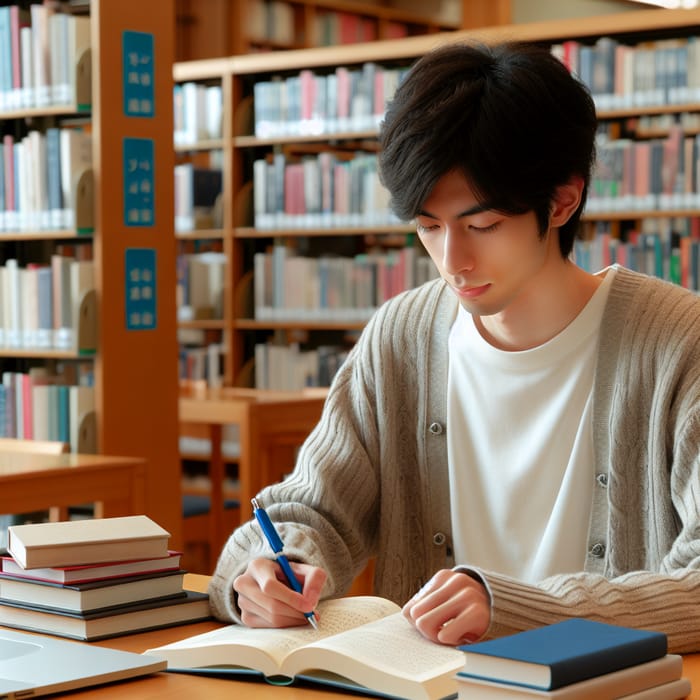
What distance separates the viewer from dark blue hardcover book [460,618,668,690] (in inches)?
38.4

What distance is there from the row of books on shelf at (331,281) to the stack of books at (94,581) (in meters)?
4.20

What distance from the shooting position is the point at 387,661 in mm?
1158

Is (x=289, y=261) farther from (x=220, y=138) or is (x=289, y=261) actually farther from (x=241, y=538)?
(x=241, y=538)

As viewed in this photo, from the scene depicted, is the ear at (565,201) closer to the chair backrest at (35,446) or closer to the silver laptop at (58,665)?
the silver laptop at (58,665)

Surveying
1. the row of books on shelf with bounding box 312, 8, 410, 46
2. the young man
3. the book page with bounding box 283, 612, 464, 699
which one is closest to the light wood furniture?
the young man

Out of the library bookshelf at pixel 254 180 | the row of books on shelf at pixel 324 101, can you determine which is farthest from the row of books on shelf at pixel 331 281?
the row of books on shelf at pixel 324 101

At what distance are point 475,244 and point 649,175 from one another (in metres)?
3.78

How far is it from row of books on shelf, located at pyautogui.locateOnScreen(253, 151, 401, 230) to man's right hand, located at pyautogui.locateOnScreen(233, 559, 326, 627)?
4.33 m

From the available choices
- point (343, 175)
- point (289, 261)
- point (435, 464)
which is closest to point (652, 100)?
point (343, 175)

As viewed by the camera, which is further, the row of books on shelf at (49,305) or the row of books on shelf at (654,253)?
the row of books on shelf at (654,253)

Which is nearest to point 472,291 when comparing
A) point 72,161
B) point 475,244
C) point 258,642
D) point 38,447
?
point 475,244

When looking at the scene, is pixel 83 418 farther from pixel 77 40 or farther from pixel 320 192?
pixel 320 192

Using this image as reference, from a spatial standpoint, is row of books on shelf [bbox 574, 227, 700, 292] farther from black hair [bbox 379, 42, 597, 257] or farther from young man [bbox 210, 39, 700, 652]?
black hair [bbox 379, 42, 597, 257]

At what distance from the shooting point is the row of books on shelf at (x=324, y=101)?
5.68 meters
